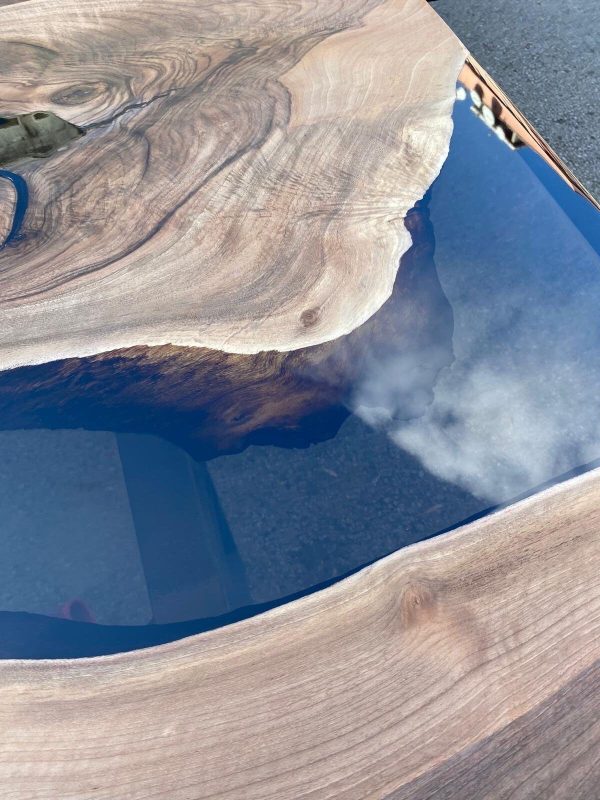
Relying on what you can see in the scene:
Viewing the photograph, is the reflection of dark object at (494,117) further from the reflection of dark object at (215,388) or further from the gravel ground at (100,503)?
the gravel ground at (100,503)

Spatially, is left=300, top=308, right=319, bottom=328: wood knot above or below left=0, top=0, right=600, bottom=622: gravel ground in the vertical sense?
above

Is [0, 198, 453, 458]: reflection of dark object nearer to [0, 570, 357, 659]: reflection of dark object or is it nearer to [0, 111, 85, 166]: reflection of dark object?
[0, 570, 357, 659]: reflection of dark object

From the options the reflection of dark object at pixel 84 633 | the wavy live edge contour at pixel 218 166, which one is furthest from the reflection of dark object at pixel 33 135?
Result: the reflection of dark object at pixel 84 633

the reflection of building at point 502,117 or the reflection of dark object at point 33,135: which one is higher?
the reflection of building at point 502,117

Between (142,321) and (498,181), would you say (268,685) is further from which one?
(498,181)

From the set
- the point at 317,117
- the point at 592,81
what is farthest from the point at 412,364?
the point at 592,81

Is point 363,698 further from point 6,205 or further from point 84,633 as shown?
point 6,205

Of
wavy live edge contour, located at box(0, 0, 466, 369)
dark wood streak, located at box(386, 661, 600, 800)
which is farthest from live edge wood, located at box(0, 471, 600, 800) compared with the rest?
wavy live edge contour, located at box(0, 0, 466, 369)

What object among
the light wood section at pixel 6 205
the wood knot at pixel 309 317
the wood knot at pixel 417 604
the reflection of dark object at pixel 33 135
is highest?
the reflection of dark object at pixel 33 135
